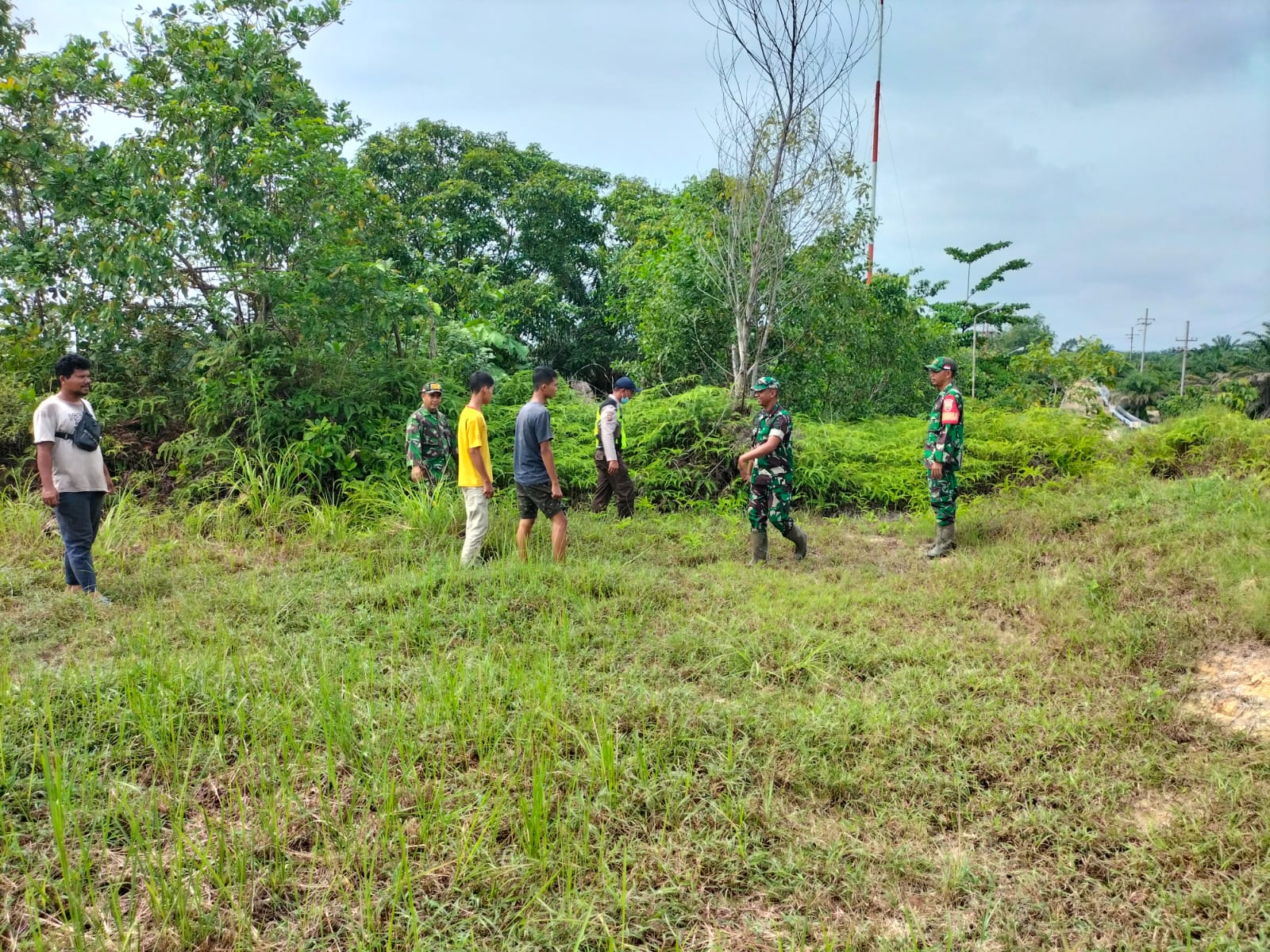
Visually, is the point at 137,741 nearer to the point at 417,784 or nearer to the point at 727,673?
the point at 417,784

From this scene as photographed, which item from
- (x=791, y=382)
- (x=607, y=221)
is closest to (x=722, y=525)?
(x=791, y=382)

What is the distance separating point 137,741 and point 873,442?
8.40 metres

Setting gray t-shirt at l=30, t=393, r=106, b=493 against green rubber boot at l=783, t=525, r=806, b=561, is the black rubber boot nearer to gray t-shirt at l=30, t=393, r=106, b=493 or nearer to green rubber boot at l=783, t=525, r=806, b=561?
green rubber boot at l=783, t=525, r=806, b=561

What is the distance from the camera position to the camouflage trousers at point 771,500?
6512 millimetres

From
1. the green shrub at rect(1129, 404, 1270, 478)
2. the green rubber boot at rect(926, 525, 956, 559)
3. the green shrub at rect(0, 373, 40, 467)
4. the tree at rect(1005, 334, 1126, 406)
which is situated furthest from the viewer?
the tree at rect(1005, 334, 1126, 406)

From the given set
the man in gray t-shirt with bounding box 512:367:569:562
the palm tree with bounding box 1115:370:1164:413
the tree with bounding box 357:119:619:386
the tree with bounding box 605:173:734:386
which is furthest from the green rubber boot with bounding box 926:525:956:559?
the palm tree with bounding box 1115:370:1164:413

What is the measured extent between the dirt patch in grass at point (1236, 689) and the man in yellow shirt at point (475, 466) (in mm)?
4672

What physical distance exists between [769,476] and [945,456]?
5.10 feet

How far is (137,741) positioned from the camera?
334cm

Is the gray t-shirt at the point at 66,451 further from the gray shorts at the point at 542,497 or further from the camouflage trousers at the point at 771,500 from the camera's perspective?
the camouflage trousers at the point at 771,500

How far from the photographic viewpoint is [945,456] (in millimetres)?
6613

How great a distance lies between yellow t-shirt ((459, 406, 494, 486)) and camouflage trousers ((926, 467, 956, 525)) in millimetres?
3870

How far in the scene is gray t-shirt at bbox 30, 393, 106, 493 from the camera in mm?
5152

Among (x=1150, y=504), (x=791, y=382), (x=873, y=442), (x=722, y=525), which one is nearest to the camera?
(x=1150, y=504)
